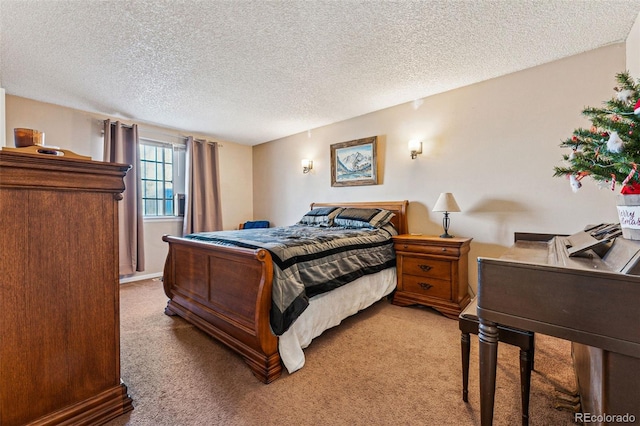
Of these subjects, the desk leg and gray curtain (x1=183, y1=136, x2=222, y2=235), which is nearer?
the desk leg

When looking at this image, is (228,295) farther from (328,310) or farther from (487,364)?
(487,364)

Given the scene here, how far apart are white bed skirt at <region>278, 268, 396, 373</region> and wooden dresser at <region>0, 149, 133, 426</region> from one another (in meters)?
0.88

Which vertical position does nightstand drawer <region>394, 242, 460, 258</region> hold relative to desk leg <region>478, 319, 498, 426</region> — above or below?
above

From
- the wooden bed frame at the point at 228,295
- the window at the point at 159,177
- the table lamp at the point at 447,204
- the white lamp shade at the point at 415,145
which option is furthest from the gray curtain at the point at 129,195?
the table lamp at the point at 447,204

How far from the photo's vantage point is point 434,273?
2709mm

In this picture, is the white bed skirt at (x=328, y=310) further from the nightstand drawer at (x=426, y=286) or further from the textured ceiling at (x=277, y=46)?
the textured ceiling at (x=277, y=46)

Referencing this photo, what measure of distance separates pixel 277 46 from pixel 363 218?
2.00 m

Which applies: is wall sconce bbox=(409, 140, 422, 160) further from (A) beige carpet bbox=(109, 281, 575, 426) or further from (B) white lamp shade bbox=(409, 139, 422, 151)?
(A) beige carpet bbox=(109, 281, 575, 426)

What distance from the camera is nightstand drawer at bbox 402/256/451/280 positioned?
8.68ft

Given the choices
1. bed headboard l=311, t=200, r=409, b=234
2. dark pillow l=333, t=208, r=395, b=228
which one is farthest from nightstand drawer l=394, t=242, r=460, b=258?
bed headboard l=311, t=200, r=409, b=234

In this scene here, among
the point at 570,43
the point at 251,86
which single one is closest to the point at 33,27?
the point at 251,86

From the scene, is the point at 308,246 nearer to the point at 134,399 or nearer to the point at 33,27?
the point at 134,399

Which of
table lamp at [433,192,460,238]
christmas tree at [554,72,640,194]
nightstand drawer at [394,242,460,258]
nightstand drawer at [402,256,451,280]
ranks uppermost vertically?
christmas tree at [554,72,640,194]

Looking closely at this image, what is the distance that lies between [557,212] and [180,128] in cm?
497
